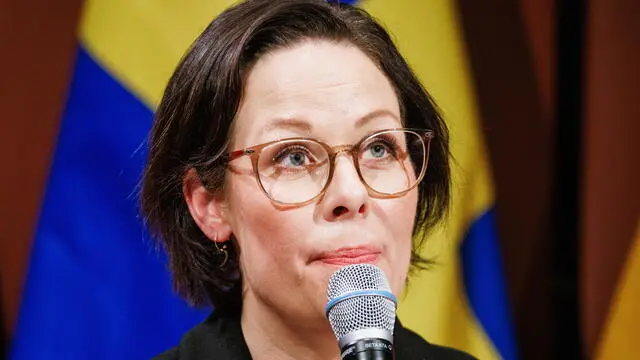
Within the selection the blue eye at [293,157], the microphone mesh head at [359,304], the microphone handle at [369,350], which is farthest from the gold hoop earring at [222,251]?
the microphone handle at [369,350]

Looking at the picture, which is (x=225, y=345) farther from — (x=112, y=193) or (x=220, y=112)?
(x=112, y=193)

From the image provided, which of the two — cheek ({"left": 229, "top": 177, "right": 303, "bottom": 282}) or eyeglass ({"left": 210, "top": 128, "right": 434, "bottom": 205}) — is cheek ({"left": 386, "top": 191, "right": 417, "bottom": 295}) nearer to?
eyeglass ({"left": 210, "top": 128, "right": 434, "bottom": 205})

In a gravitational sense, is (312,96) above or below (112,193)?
above

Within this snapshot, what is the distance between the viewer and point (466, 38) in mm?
1937

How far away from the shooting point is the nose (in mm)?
1093

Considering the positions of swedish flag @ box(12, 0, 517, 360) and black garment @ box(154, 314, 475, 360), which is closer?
black garment @ box(154, 314, 475, 360)

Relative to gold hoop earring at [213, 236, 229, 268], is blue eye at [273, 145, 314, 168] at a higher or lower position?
higher

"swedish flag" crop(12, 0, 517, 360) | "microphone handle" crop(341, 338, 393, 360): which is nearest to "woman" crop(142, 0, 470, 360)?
"microphone handle" crop(341, 338, 393, 360)

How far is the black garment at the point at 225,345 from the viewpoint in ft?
4.41

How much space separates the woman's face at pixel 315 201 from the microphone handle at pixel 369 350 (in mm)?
294

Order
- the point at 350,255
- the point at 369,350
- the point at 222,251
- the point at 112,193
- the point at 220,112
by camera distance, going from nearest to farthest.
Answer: the point at 369,350
the point at 350,255
the point at 220,112
the point at 222,251
the point at 112,193

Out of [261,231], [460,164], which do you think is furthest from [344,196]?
[460,164]

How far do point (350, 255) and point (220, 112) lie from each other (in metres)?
0.33

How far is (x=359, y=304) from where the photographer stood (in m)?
0.85
